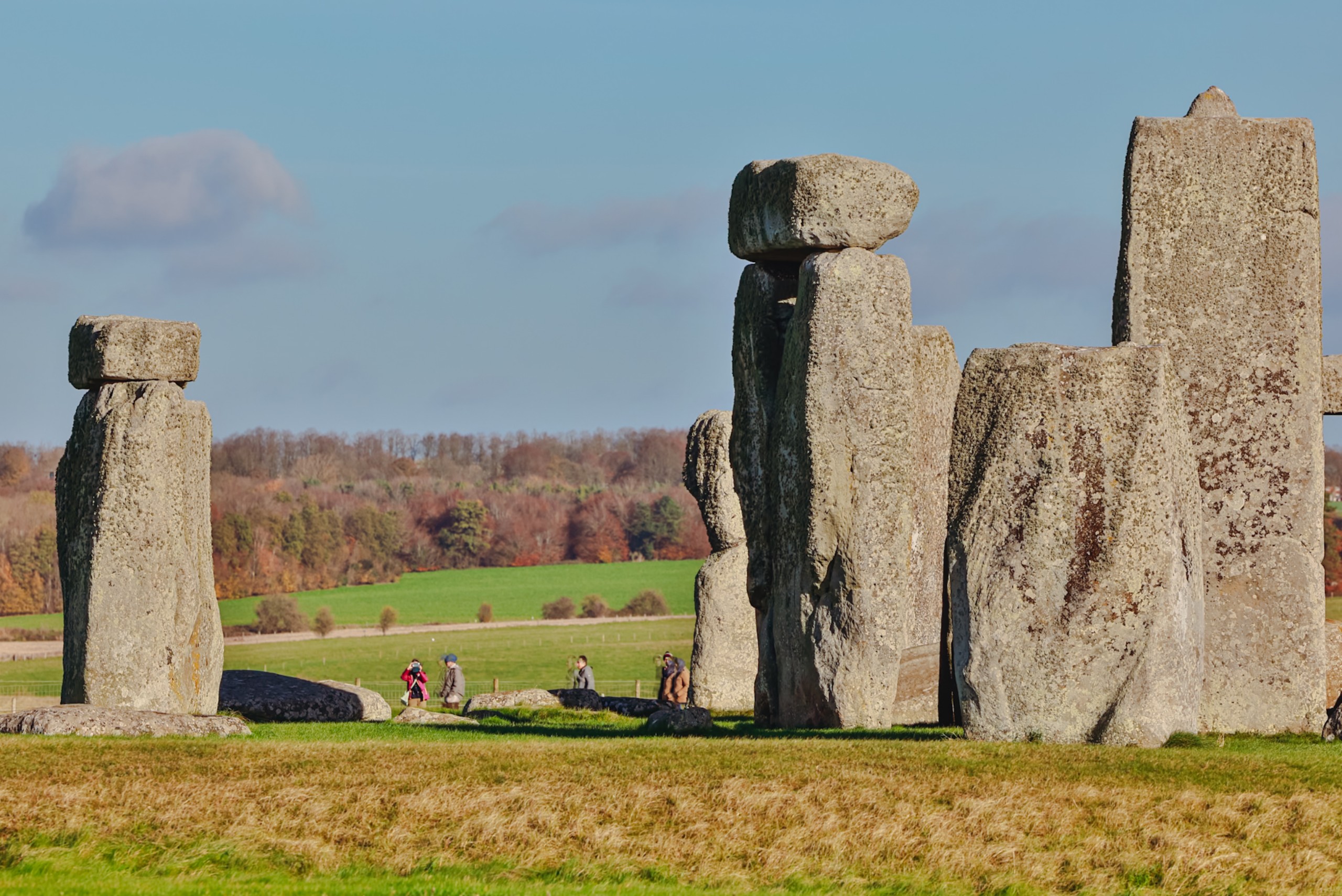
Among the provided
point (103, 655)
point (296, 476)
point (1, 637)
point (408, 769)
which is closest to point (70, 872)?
point (408, 769)

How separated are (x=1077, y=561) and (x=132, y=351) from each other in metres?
10.8

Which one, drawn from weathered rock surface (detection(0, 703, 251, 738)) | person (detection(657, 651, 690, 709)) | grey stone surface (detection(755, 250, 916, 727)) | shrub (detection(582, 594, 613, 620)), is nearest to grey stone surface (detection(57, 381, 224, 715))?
weathered rock surface (detection(0, 703, 251, 738))

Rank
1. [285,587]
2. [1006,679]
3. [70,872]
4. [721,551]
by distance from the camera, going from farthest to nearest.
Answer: [285,587] → [721,551] → [1006,679] → [70,872]

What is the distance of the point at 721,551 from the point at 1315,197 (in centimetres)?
950

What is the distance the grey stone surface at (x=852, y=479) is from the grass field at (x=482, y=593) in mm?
53478

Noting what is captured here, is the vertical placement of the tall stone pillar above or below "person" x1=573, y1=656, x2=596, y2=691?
above

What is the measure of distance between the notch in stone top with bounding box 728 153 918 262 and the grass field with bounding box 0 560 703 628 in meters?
53.4

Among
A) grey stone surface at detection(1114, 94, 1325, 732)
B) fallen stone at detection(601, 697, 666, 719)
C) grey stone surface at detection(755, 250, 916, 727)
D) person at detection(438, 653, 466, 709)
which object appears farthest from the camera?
person at detection(438, 653, 466, 709)

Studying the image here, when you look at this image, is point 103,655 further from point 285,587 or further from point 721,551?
point 285,587

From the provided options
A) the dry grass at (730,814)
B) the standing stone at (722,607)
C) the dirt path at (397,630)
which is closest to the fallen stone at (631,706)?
the standing stone at (722,607)

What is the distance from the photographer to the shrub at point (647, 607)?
7125 cm

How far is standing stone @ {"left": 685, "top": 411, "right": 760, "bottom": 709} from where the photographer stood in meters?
23.4

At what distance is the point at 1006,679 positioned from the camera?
14.0m

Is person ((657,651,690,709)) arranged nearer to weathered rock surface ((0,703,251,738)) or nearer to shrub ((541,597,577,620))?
weathered rock surface ((0,703,251,738))
